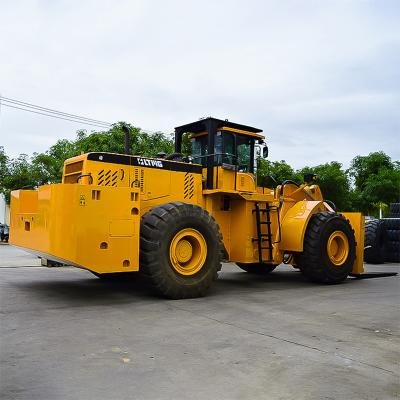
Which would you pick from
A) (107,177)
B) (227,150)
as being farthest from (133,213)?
(227,150)

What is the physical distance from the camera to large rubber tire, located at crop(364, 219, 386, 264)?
17.4 meters

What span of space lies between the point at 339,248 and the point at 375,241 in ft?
22.2

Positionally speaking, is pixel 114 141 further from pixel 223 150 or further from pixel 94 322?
pixel 94 322

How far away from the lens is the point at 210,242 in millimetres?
8758

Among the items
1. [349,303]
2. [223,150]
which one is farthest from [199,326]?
[223,150]

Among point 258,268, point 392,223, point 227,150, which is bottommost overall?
point 258,268

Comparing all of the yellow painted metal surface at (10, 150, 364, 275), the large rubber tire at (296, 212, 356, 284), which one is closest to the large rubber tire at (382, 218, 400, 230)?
the yellow painted metal surface at (10, 150, 364, 275)

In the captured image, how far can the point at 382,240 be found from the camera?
17.7 metres

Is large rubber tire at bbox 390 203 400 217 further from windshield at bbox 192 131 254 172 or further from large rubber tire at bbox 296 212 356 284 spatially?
windshield at bbox 192 131 254 172

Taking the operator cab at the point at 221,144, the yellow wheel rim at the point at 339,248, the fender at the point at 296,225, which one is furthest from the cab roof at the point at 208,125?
the yellow wheel rim at the point at 339,248

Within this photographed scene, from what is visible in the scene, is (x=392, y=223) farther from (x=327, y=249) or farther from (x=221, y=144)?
(x=221, y=144)

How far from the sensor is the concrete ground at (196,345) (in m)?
4.21

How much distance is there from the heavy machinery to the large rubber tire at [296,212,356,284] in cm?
2

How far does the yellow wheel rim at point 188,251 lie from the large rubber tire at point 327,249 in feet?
9.69
